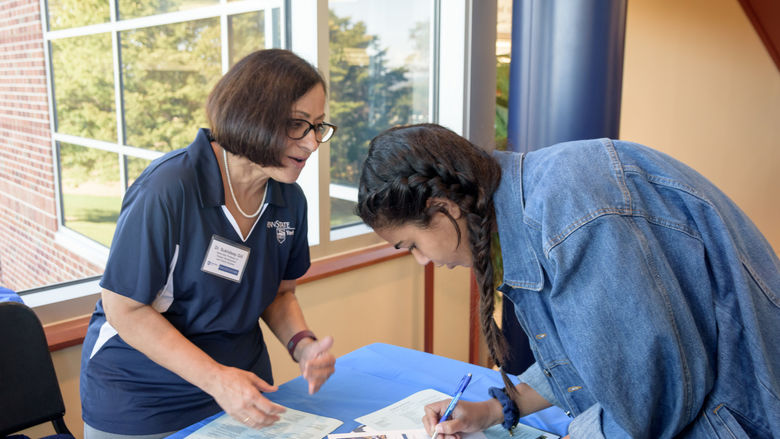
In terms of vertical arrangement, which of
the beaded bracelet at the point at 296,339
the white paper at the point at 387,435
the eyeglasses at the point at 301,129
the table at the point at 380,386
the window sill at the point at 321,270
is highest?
the eyeglasses at the point at 301,129

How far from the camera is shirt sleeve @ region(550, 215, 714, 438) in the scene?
32.4 inches

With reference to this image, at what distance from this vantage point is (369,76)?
129 inches

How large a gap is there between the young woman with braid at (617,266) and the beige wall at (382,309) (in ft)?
5.57

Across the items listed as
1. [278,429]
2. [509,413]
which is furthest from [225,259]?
[509,413]

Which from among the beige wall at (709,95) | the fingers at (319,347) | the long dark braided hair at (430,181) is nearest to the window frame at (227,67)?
the fingers at (319,347)

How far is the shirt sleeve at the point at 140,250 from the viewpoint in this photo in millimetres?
1311

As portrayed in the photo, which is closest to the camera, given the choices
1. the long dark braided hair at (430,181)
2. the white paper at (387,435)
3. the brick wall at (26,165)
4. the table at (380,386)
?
the long dark braided hair at (430,181)

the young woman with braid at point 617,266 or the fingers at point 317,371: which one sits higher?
the young woman with braid at point 617,266

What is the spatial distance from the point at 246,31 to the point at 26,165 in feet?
3.61

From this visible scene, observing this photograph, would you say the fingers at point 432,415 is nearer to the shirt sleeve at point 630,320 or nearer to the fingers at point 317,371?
the fingers at point 317,371

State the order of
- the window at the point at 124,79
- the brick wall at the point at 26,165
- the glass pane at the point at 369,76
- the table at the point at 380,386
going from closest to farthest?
the table at the point at 380,386, the brick wall at the point at 26,165, the window at the point at 124,79, the glass pane at the point at 369,76

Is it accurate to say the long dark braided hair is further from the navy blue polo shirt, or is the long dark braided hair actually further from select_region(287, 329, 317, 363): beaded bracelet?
select_region(287, 329, 317, 363): beaded bracelet

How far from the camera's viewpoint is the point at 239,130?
4.56 ft

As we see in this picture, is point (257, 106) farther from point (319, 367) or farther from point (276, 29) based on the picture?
point (276, 29)
